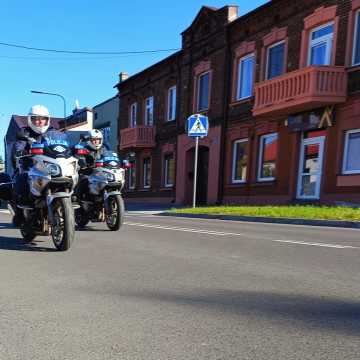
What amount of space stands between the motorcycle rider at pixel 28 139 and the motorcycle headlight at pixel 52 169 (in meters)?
0.52

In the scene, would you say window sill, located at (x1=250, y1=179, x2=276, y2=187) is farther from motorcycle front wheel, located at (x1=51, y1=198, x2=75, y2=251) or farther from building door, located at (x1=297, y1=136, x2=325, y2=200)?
motorcycle front wheel, located at (x1=51, y1=198, x2=75, y2=251)

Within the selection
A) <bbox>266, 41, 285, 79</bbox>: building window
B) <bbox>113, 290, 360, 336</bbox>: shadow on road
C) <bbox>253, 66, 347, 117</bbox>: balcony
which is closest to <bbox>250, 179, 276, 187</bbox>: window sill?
<bbox>253, 66, 347, 117</bbox>: balcony

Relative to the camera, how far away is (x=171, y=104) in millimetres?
24828

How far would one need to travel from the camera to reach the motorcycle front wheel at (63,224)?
5.45 metres

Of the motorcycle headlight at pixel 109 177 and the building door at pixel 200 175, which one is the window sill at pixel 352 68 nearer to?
the building door at pixel 200 175

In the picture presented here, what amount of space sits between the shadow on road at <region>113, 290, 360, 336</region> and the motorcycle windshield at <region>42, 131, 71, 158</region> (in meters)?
2.72

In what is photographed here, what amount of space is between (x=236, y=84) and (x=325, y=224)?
10.5m

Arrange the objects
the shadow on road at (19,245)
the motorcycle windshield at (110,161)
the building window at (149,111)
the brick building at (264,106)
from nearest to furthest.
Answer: the shadow on road at (19,245) < the motorcycle windshield at (110,161) < the brick building at (264,106) < the building window at (149,111)

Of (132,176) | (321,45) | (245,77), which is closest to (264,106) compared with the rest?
(321,45)

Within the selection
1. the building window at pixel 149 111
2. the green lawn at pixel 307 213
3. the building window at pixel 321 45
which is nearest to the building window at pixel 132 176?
the building window at pixel 149 111

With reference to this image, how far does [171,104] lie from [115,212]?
17.5 m

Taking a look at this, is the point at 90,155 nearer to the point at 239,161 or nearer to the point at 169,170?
the point at 239,161

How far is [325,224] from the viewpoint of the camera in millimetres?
10141

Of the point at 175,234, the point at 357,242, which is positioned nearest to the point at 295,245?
the point at 357,242
